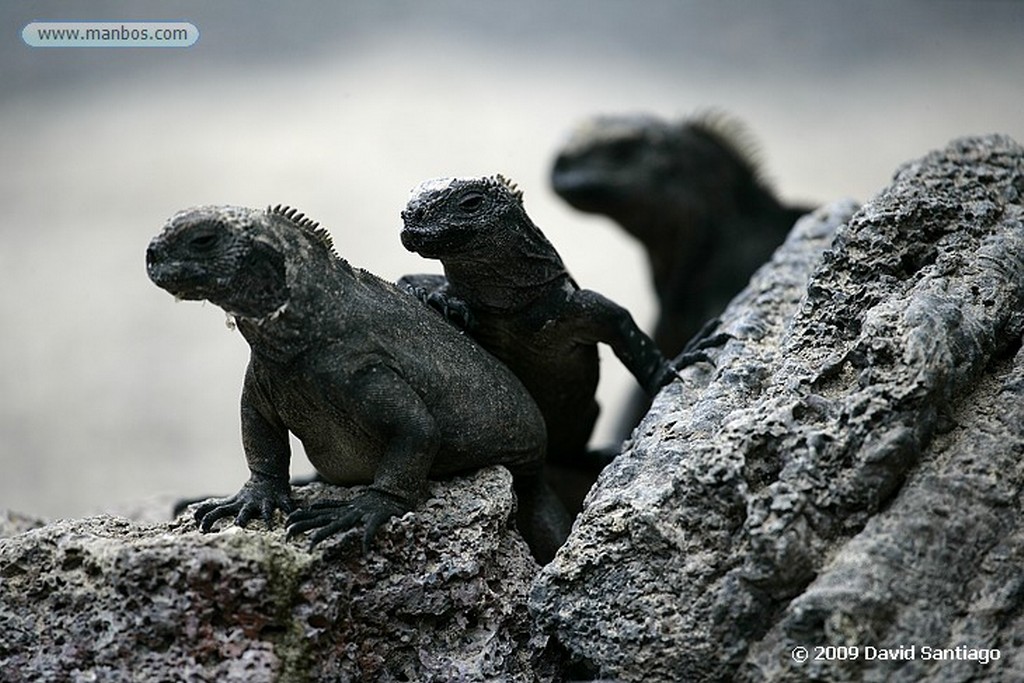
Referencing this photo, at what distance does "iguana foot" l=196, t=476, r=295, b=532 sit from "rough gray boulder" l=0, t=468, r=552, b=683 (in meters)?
0.03

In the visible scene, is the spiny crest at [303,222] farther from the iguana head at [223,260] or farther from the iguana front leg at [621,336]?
the iguana front leg at [621,336]

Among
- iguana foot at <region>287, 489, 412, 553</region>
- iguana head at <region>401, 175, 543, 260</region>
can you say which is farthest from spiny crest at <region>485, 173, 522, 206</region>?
iguana foot at <region>287, 489, 412, 553</region>

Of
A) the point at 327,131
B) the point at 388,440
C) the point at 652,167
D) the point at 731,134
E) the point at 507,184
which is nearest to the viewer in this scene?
the point at 388,440

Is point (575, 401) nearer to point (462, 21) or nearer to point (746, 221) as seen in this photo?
point (462, 21)

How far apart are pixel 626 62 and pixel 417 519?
12.8ft

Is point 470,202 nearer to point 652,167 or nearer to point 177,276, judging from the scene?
point 177,276

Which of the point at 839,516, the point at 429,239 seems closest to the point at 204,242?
the point at 429,239

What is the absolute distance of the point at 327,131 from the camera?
456 centimetres

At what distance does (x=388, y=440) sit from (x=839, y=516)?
87 centimetres

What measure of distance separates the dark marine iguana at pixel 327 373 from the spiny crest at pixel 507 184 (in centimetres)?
32

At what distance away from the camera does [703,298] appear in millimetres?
5191

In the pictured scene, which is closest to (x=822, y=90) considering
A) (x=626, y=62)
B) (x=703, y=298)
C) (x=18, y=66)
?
(x=626, y=62)

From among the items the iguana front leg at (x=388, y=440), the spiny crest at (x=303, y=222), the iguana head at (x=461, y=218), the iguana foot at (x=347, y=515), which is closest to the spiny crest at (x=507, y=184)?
the iguana head at (x=461, y=218)

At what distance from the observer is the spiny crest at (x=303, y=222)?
7.97 feet
